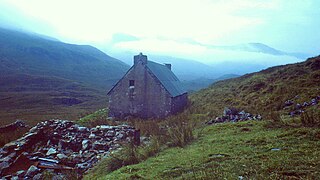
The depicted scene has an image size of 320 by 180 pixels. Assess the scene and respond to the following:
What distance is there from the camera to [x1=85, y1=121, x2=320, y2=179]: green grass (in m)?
7.88

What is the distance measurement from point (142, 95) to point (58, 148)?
56.3ft

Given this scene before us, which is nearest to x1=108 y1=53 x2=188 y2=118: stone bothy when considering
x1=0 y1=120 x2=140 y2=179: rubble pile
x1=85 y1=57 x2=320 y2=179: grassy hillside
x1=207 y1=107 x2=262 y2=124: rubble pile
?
x1=207 y1=107 x2=262 y2=124: rubble pile

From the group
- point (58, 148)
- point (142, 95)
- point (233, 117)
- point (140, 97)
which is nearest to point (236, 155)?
point (233, 117)

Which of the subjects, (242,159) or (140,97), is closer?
(242,159)

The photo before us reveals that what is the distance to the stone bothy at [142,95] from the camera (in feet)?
109

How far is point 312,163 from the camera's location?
26.4ft

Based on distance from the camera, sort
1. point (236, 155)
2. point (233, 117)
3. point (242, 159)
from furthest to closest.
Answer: point (233, 117), point (236, 155), point (242, 159)

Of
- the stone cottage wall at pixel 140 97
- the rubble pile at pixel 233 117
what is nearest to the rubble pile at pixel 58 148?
the rubble pile at pixel 233 117

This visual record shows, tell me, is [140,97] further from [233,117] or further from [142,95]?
[233,117]

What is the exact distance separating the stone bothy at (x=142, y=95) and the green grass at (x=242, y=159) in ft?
62.9

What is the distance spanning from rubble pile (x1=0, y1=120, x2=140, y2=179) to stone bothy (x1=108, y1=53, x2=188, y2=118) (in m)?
13.6

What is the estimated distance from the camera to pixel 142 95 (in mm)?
34156

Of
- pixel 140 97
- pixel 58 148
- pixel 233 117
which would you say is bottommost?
pixel 58 148

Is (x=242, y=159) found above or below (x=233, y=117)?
below
